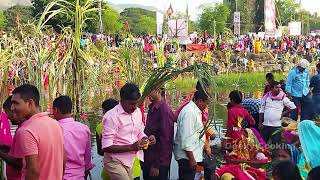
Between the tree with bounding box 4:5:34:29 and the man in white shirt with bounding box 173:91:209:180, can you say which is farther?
the tree with bounding box 4:5:34:29

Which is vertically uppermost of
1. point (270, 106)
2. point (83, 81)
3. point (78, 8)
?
point (78, 8)

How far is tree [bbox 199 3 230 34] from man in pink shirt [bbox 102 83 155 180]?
49485 millimetres

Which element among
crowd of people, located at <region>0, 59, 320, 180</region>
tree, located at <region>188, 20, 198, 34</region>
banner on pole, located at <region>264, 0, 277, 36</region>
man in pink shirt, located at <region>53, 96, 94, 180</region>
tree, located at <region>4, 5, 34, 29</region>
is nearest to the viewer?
crowd of people, located at <region>0, 59, 320, 180</region>

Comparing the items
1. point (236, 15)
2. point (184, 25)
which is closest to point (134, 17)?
point (236, 15)

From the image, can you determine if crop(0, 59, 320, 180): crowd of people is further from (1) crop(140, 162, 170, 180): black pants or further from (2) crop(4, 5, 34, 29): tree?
(2) crop(4, 5, 34, 29): tree

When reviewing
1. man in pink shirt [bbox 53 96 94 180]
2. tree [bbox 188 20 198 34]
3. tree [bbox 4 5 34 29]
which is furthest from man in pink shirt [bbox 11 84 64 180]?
tree [bbox 188 20 198 34]

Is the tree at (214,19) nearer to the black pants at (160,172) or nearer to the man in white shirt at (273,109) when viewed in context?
the man in white shirt at (273,109)

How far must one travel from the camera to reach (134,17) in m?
102

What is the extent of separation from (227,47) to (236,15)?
7.83ft

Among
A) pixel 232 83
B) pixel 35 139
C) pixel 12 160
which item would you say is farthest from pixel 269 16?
pixel 35 139

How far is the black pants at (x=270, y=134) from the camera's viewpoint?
8.51 m

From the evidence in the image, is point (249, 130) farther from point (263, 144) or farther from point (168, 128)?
point (168, 128)

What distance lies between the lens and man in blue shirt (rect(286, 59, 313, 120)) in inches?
412

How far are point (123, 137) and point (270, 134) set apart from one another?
13.8ft
